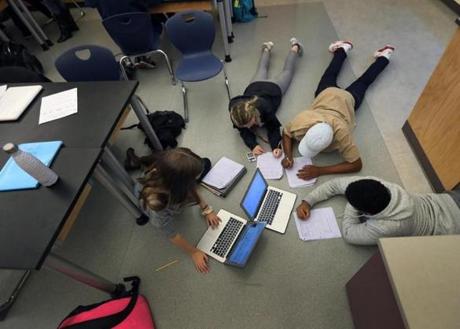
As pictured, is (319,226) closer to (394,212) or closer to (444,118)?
(394,212)

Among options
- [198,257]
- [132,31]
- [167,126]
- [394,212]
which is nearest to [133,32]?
[132,31]

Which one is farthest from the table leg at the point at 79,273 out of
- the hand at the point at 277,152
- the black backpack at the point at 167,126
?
the hand at the point at 277,152

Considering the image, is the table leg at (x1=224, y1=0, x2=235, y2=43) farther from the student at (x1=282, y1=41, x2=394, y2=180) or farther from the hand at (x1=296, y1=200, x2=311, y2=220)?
the hand at (x1=296, y1=200, x2=311, y2=220)

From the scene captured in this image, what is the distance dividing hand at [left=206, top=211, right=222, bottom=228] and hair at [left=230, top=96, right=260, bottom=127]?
0.67 meters

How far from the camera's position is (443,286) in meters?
0.81

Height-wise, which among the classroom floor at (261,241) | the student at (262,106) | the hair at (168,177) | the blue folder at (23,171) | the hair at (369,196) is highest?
the blue folder at (23,171)

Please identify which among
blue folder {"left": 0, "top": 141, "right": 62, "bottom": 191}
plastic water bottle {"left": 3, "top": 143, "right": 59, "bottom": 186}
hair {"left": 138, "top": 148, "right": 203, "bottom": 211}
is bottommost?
hair {"left": 138, "top": 148, "right": 203, "bottom": 211}

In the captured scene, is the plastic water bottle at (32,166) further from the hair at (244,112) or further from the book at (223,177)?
the hair at (244,112)

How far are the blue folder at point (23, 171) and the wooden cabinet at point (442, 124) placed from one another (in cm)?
214

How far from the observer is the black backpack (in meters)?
2.13

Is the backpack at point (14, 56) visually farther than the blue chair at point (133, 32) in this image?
Yes

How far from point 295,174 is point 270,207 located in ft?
1.07

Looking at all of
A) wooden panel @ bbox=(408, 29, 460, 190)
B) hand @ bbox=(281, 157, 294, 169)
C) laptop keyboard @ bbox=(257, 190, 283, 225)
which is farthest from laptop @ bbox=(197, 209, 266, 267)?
wooden panel @ bbox=(408, 29, 460, 190)

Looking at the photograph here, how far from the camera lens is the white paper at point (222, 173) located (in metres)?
1.87
